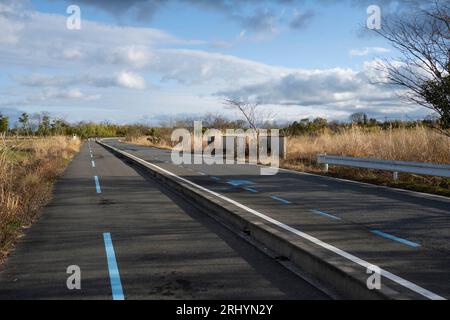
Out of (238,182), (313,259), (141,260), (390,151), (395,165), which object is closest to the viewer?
(313,259)

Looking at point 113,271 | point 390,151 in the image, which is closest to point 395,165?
point 390,151

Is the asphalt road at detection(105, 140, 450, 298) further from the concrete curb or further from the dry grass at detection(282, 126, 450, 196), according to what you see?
the dry grass at detection(282, 126, 450, 196)

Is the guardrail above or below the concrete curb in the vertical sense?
above

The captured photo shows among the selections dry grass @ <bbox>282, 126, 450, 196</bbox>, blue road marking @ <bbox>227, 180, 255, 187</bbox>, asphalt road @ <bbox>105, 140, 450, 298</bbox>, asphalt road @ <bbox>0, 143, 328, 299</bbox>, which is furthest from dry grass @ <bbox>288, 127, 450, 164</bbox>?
asphalt road @ <bbox>0, 143, 328, 299</bbox>

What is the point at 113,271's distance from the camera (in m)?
5.96

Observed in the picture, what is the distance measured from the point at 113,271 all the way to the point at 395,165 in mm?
11570

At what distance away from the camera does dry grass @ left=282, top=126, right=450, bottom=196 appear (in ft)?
48.5

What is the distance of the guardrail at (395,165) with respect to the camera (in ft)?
43.4

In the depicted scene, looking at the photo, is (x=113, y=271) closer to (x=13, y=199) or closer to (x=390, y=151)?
(x=13, y=199)

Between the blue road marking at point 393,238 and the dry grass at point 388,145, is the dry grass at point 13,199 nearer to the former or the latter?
the blue road marking at point 393,238

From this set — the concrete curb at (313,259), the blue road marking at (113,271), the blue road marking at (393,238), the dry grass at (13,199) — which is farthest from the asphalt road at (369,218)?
the dry grass at (13,199)

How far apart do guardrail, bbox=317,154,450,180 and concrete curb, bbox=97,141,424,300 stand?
21.8ft

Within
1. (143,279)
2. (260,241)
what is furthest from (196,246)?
(143,279)
